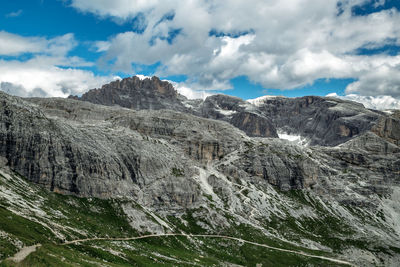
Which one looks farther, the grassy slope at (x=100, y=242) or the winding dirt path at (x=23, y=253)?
the grassy slope at (x=100, y=242)

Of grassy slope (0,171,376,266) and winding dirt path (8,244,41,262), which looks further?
grassy slope (0,171,376,266)

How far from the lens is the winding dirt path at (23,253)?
201 ft

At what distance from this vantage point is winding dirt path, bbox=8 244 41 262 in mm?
61234

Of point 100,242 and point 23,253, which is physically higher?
point 23,253

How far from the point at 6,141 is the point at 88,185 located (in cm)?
4048

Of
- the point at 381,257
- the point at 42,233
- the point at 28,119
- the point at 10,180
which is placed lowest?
the point at 381,257

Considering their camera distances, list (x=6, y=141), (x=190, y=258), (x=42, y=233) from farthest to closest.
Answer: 1. (x=6, y=141)
2. (x=190, y=258)
3. (x=42, y=233)

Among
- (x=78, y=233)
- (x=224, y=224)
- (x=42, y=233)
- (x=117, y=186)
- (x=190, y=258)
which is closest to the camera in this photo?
(x=42, y=233)

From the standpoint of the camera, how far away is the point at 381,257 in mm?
188875

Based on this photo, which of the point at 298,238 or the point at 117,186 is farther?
the point at 298,238

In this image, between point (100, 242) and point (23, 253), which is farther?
point (100, 242)

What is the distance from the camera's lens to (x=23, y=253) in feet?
216

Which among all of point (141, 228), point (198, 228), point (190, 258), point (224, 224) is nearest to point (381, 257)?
point (224, 224)

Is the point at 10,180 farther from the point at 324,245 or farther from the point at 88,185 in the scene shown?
the point at 324,245
